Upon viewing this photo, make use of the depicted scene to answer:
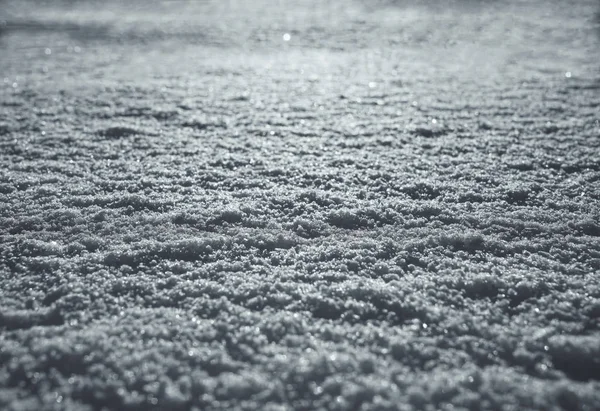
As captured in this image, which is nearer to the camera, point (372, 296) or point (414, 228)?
point (372, 296)

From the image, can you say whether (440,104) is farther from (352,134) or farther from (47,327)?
(47,327)

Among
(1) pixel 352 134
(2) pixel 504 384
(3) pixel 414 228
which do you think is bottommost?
(2) pixel 504 384

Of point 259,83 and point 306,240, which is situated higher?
point 259,83

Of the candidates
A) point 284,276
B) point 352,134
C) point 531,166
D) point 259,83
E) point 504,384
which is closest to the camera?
point 504,384

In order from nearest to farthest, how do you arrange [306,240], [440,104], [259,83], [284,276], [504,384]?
1. [504,384]
2. [284,276]
3. [306,240]
4. [440,104]
5. [259,83]

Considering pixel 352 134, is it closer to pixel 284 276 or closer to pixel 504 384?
pixel 284 276

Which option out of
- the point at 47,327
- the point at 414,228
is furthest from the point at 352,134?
the point at 47,327

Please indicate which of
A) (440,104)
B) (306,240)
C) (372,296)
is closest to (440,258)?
(372,296)
